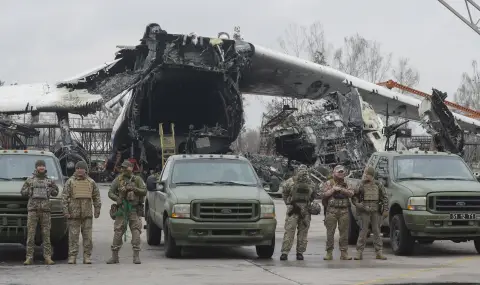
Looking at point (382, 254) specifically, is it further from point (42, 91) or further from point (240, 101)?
point (42, 91)

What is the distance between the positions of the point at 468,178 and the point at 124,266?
21.9ft

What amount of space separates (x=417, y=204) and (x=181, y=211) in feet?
13.1

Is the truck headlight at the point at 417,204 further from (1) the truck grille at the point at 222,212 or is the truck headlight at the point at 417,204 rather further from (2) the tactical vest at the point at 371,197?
(1) the truck grille at the point at 222,212

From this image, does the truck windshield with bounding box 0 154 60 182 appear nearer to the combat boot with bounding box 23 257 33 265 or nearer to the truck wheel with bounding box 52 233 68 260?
the truck wheel with bounding box 52 233 68 260

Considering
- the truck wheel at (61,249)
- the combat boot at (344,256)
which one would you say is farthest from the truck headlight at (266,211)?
the truck wheel at (61,249)

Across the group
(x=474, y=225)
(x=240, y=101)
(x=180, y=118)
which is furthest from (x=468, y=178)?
(x=180, y=118)

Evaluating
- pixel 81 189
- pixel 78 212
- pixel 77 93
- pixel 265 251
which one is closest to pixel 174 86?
pixel 77 93

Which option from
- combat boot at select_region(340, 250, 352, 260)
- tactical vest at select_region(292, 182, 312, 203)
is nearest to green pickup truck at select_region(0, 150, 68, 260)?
tactical vest at select_region(292, 182, 312, 203)

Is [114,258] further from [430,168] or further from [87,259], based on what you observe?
[430,168]

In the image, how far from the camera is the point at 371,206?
13117mm

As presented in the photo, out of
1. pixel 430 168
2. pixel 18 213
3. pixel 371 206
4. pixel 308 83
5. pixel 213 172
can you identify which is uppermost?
pixel 308 83

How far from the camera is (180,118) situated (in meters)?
32.6

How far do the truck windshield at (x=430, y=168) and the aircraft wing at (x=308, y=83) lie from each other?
50.2 feet

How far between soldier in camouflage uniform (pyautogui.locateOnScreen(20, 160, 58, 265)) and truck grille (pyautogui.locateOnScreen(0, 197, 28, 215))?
13.8 inches
